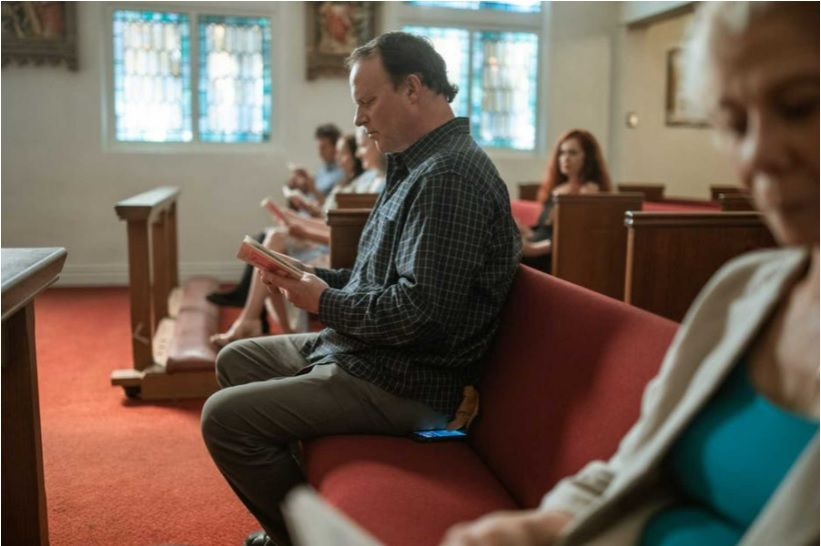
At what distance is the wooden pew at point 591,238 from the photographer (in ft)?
13.3

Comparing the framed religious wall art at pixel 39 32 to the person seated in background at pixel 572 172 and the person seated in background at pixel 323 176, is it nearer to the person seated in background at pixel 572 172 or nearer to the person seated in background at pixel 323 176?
the person seated in background at pixel 323 176

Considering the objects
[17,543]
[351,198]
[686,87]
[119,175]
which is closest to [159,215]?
[351,198]

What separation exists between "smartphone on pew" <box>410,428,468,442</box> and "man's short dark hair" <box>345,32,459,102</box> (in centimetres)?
87

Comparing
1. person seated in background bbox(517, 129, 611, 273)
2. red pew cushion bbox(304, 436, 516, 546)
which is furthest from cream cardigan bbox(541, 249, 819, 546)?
person seated in background bbox(517, 129, 611, 273)

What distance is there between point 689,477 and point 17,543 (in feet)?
5.73

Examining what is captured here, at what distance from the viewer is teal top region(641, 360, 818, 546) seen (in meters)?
0.90

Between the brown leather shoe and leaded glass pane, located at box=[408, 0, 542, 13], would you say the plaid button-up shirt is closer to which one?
the brown leather shoe

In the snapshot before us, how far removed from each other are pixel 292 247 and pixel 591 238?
1845 millimetres

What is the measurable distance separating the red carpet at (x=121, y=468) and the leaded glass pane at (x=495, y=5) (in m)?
4.91

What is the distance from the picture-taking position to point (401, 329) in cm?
189

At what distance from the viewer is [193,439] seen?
11.1 ft

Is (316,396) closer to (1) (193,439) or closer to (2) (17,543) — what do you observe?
(2) (17,543)

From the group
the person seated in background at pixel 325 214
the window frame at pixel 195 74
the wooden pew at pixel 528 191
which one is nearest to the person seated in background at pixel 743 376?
the person seated in background at pixel 325 214

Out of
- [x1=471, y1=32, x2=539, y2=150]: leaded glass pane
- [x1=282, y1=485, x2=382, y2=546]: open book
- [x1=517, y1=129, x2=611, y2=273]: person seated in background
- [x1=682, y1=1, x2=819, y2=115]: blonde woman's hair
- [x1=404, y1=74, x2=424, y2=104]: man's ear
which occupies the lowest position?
[x1=282, y1=485, x2=382, y2=546]: open book
